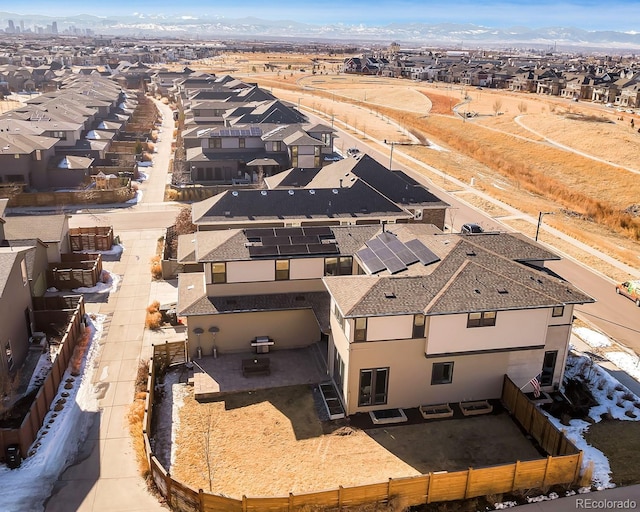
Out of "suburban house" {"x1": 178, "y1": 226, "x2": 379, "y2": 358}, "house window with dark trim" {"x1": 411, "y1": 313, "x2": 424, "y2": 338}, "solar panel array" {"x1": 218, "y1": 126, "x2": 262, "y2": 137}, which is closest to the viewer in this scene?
"house window with dark trim" {"x1": 411, "y1": 313, "x2": 424, "y2": 338}

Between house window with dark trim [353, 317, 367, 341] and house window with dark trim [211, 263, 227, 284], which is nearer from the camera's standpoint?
house window with dark trim [353, 317, 367, 341]

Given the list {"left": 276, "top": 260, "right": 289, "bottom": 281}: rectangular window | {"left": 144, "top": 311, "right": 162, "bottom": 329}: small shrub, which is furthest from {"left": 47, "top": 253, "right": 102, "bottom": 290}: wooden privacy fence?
{"left": 276, "top": 260, "right": 289, "bottom": 281}: rectangular window

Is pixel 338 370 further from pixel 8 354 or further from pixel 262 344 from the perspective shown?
pixel 8 354

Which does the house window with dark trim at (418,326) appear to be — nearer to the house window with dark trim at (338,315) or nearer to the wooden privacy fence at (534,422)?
the house window with dark trim at (338,315)

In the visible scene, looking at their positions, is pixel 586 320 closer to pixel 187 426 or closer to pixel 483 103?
pixel 187 426

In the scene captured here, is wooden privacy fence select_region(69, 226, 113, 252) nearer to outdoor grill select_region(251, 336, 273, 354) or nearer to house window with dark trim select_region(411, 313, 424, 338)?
outdoor grill select_region(251, 336, 273, 354)

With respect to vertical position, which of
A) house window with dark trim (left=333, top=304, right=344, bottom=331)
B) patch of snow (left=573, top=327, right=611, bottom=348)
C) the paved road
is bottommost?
the paved road

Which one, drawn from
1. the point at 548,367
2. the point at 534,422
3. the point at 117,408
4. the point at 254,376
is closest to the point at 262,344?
the point at 254,376

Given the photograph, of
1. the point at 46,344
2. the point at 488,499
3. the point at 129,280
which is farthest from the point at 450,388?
the point at 129,280
